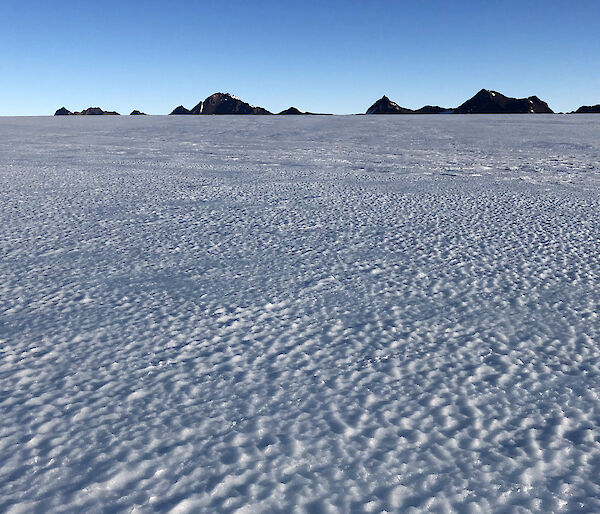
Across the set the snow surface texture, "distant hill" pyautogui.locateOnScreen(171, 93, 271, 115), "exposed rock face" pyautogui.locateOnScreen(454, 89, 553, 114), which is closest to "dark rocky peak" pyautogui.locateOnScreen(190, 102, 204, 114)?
"distant hill" pyautogui.locateOnScreen(171, 93, 271, 115)

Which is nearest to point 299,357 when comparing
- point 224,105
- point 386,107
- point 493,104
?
point 386,107

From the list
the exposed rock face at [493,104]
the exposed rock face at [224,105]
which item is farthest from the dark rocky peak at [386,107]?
the exposed rock face at [224,105]

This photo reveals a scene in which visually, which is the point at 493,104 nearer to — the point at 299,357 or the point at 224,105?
the point at 224,105

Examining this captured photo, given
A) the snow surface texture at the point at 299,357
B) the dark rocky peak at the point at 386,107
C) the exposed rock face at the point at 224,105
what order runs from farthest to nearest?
the exposed rock face at the point at 224,105 < the dark rocky peak at the point at 386,107 < the snow surface texture at the point at 299,357

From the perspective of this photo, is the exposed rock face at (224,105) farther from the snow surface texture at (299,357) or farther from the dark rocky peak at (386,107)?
the snow surface texture at (299,357)

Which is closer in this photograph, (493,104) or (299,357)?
(299,357)
